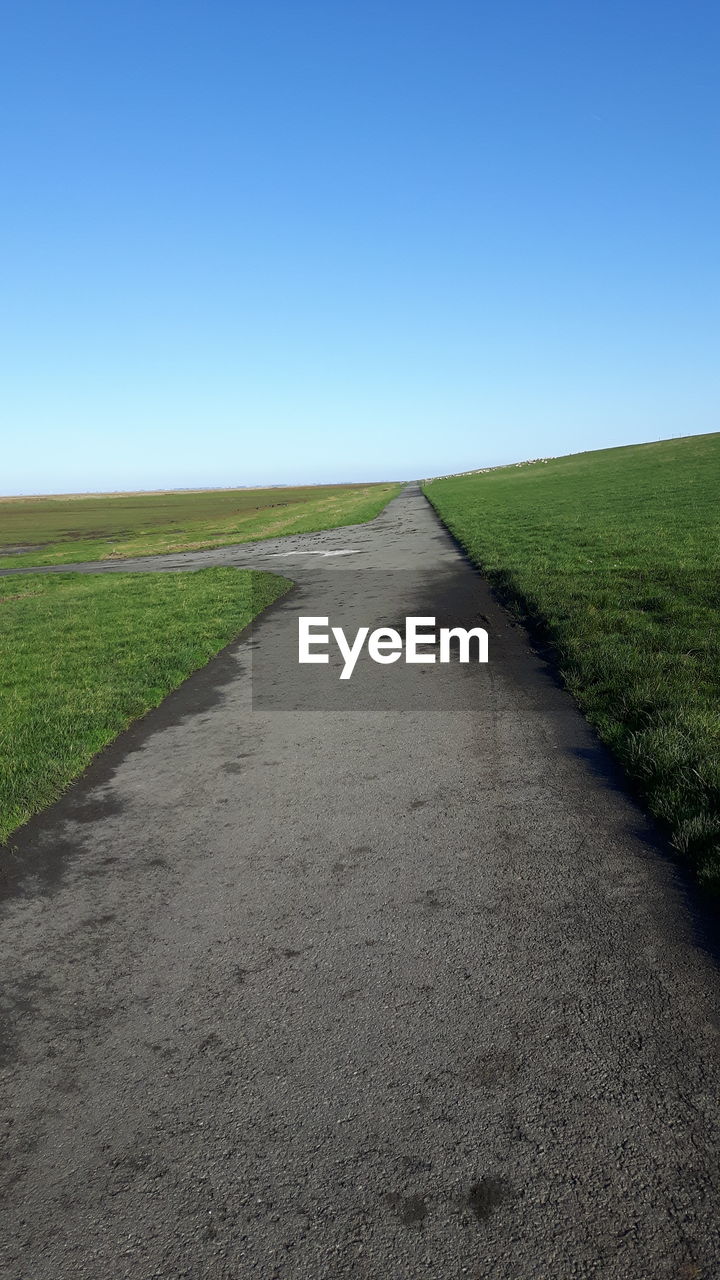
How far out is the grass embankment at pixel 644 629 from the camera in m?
5.61

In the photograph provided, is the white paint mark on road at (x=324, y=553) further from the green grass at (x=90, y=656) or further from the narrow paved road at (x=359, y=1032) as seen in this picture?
the narrow paved road at (x=359, y=1032)

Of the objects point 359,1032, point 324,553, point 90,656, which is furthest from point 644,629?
point 324,553

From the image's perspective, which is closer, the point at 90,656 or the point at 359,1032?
the point at 359,1032

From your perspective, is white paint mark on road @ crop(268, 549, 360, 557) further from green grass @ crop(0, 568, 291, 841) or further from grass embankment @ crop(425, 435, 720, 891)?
green grass @ crop(0, 568, 291, 841)

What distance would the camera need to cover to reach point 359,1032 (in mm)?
3324

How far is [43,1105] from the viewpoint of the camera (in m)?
3.06

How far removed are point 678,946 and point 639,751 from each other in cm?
263

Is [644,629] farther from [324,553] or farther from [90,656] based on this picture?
[324,553]

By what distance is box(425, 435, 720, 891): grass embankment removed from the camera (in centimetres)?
561

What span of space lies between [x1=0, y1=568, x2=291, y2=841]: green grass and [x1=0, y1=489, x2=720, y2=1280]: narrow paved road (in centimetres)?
99

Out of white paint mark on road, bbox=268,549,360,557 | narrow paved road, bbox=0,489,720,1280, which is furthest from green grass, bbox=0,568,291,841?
white paint mark on road, bbox=268,549,360,557

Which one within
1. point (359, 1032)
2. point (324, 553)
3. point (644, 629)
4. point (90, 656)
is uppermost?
point (324, 553)

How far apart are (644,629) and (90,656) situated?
8936 millimetres

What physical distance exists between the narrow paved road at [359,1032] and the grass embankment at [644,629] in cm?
45
